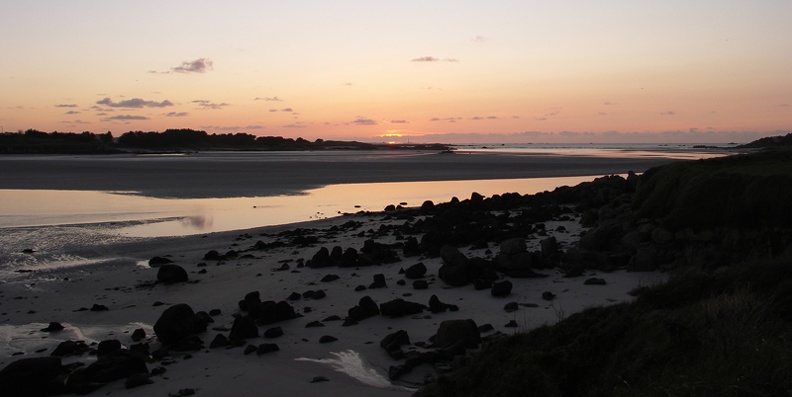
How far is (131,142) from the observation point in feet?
445

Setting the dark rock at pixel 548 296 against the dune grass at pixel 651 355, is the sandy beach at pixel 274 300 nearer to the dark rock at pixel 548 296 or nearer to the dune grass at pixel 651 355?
the dark rock at pixel 548 296

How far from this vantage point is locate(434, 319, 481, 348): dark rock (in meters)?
7.57

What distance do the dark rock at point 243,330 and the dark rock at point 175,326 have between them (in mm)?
586

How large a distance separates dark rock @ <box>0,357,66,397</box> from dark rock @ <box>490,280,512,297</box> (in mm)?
6215

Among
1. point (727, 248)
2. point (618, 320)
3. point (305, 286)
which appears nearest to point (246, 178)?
point (305, 286)

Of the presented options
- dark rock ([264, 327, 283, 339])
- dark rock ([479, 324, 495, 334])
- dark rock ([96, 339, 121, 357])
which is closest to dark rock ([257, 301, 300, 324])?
dark rock ([264, 327, 283, 339])

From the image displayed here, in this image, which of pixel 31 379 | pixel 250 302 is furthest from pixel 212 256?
pixel 31 379

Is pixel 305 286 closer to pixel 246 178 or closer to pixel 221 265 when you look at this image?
pixel 221 265

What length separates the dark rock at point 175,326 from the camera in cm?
843

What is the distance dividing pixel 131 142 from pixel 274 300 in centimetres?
13682

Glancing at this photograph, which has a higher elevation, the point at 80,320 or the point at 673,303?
the point at 673,303

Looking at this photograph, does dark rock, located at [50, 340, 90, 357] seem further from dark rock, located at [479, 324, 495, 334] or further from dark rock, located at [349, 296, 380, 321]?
dark rock, located at [479, 324, 495, 334]

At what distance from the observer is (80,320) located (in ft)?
33.2

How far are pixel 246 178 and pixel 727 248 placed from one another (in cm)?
3695
